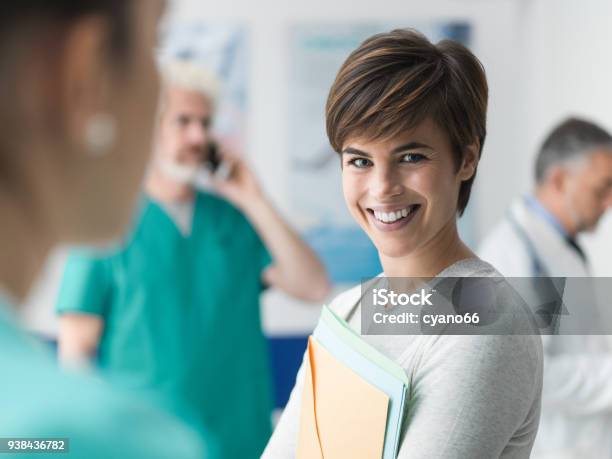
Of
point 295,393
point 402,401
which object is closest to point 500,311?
point 402,401

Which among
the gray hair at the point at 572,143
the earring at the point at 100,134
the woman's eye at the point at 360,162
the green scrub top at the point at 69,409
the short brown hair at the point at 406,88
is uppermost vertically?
the gray hair at the point at 572,143

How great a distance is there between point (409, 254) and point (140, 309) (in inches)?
35.6

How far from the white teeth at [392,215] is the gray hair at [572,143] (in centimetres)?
88

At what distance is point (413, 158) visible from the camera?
75 cm

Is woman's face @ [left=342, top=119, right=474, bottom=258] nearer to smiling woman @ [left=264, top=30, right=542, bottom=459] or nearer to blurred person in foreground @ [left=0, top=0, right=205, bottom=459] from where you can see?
smiling woman @ [left=264, top=30, right=542, bottom=459]

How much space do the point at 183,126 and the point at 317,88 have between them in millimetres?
1037

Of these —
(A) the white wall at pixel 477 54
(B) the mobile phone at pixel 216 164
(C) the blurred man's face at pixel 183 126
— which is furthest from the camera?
(A) the white wall at pixel 477 54

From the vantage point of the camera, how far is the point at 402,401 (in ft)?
2.19

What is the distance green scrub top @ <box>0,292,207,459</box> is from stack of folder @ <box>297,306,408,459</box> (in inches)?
16.1

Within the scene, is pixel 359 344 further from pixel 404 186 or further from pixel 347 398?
pixel 404 186

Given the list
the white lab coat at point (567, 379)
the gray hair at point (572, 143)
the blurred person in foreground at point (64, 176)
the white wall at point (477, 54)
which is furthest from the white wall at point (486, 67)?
the blurred person in foreground at point (64, 176)

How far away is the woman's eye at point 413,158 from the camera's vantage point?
0.75m

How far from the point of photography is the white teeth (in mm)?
779

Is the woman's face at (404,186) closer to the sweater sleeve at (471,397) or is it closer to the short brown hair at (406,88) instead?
the short brown hair at (406,88)
